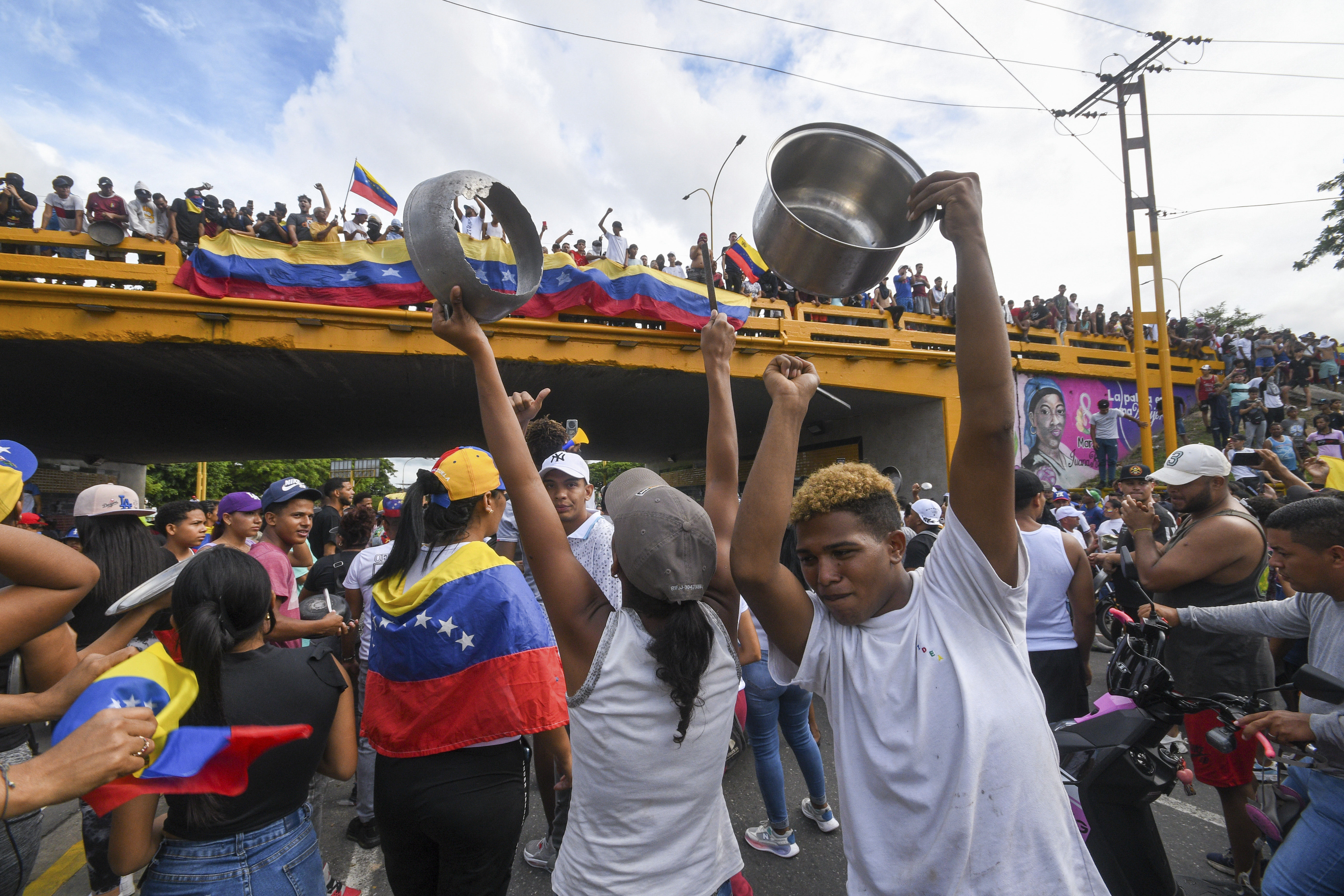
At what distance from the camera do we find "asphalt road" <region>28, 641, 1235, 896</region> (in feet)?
10.4

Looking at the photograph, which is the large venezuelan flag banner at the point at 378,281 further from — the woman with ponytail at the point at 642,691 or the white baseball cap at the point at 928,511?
the woman with ponytail at the point at 642,691

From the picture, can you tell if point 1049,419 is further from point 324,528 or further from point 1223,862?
point 324,528

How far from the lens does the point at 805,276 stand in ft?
6.72

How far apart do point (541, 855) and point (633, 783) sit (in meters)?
2.32

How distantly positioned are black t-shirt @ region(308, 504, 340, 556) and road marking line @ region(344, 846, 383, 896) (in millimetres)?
2400

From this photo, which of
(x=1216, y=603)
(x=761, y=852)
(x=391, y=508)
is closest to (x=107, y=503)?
(x=391, y=508)

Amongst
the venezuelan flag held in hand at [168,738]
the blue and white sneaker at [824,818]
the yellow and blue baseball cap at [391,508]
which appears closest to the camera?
the venezuelan flag held in hand at [168,738]

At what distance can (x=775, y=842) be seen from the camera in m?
3.39

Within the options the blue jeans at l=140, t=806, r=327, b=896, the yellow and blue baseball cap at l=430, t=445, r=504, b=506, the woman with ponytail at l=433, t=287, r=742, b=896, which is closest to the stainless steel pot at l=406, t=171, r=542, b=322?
the woman with ponytail at l=433, t=287, r=742, b=896

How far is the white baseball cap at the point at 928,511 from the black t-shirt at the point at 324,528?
4992mm

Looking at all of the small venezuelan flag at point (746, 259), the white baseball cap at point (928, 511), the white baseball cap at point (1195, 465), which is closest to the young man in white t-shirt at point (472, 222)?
the small venezuelan flag at point (746, 259)

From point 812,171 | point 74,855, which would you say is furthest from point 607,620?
point 74,855

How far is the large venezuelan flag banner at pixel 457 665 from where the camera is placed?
212 centimetres

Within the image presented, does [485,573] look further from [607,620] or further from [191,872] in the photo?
[191,872]
